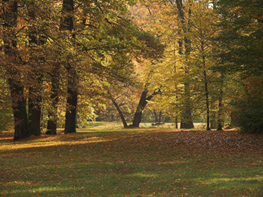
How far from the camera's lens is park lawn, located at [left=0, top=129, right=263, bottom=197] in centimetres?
740

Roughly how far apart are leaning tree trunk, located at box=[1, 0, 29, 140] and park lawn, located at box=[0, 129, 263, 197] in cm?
121

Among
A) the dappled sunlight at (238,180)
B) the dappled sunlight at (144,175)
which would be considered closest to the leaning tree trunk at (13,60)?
the dappled sunlight at (144,175)

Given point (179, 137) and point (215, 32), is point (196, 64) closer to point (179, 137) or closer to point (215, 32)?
point (215, 32)

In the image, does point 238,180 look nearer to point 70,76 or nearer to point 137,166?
point 137,166

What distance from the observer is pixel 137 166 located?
418 inches

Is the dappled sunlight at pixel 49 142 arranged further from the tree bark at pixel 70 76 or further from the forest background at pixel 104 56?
the tree bark at pixel 70 76

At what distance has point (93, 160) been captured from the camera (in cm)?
1209

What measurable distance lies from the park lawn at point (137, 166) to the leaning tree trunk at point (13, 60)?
1.21m

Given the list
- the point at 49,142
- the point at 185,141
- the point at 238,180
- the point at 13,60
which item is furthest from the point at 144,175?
the point at 49,142

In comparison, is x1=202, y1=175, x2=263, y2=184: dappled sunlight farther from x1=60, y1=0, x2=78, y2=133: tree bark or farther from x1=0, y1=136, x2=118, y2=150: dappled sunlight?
x1=0, y1=136, x2=118, y2=150: dappled sunlight

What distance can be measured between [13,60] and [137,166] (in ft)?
19.3

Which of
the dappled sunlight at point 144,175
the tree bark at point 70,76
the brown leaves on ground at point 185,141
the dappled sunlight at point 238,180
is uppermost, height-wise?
the tree bark at point 70,76

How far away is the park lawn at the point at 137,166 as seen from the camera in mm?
7398

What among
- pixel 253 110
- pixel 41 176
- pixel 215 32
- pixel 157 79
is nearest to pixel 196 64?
pixel 215 32
